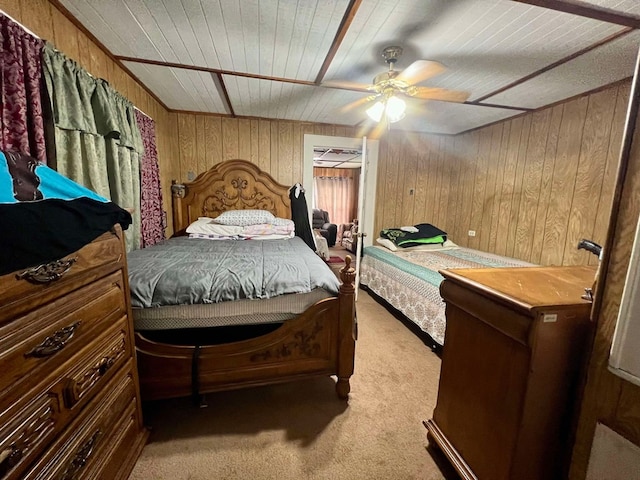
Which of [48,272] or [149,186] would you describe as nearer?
[48,272]

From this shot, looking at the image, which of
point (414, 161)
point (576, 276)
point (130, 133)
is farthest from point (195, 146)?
point (576, 276)

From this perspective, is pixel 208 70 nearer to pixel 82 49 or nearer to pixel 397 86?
pixel 82 49

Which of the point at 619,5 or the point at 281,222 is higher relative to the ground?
the point at 619,5

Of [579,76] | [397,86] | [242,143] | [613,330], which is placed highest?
[579,76]

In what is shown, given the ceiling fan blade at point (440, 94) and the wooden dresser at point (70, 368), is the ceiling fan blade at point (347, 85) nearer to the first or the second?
the ceiling fan blade at point (440, 94)

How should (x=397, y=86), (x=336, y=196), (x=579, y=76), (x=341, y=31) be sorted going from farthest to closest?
1. (x=336, y=196)
2. (x=579, y=76)
3. (x=397, y=86)
4. (x=341, y=31)

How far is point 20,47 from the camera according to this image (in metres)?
1.24

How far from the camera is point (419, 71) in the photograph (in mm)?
1673

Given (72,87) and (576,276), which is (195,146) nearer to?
(72,87)

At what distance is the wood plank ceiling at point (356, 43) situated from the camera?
1.40 m

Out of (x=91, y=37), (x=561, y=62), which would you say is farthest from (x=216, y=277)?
(x=561, y=62)

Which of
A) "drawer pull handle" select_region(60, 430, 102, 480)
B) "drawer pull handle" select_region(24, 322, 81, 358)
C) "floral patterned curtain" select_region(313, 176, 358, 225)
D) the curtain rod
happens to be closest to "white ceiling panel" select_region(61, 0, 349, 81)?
the curtain rod

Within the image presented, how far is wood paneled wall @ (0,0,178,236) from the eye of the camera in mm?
1301

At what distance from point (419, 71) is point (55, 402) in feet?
7.43
